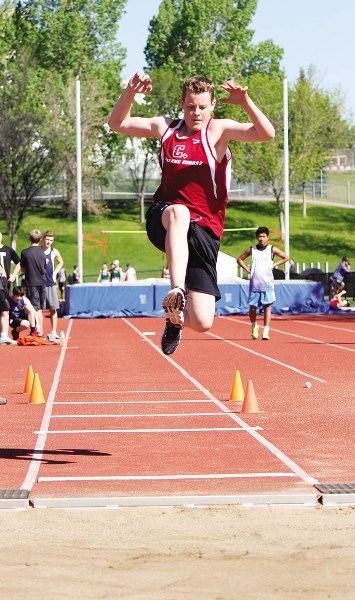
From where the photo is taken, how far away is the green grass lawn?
6153 centimetres

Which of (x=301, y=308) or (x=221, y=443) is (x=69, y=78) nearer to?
(x=301, y=308)

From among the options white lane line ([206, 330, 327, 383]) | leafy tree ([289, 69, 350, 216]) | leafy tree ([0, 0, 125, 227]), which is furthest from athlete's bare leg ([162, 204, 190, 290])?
leafy tree ([289, 69, 350, 216])

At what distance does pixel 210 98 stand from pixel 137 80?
1.65 feet

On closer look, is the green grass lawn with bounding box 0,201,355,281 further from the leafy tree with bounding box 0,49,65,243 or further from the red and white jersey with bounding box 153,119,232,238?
the red and white jersey with bounding box 153,119,232,238

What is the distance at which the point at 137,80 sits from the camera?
784 centimetres

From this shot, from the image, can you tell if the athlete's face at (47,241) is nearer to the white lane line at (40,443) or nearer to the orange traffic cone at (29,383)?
the white lane line at (40,443)

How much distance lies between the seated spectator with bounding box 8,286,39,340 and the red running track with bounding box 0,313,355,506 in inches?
100

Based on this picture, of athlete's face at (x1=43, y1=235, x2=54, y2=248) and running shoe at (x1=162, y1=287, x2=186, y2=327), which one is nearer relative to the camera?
running shoe at (x1=162, y1=287, x2=186, y2=327)

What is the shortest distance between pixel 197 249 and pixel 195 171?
520 millimetres

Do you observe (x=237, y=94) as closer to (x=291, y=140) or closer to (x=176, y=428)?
(x=176, y=428)

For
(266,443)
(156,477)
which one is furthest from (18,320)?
(156,477)

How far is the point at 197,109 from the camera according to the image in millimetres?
7785

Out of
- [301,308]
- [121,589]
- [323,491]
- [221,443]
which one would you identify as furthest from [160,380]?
Answer: [301,308]

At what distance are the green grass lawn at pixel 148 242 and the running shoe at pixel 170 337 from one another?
48.4 metres
